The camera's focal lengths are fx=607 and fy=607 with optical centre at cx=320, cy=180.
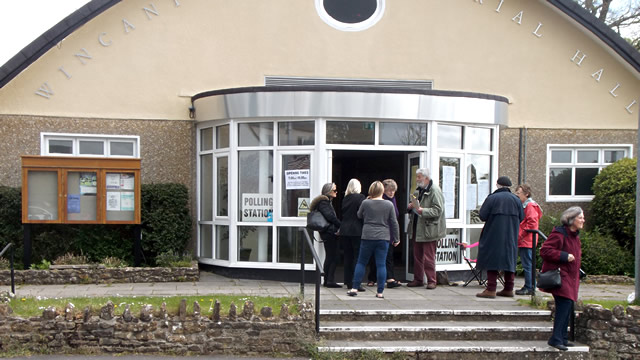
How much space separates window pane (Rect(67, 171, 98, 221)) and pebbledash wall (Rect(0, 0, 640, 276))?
1.21m

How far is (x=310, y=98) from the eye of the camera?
9.86 meters

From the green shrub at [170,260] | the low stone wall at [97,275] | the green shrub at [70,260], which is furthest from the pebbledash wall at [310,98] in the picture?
the green shrub at [70,260]

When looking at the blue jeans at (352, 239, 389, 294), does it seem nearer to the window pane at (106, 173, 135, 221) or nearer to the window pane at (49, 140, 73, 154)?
the window pane at (106, 173, 135, 221)

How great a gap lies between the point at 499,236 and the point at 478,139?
8.70 feet

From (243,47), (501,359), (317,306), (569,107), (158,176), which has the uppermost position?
(243,47)

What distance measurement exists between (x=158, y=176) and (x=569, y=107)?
8313 mm

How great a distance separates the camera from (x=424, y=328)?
7.22 m

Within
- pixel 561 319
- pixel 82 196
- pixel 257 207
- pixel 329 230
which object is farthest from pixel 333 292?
pixel 82 196

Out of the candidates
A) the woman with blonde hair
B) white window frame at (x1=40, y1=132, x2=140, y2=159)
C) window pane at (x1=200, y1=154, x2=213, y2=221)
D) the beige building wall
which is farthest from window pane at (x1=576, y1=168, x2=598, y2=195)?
white window frame at (x1=40, y1=132, x2=140, y2=159)

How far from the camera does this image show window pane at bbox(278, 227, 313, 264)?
33.1 ft

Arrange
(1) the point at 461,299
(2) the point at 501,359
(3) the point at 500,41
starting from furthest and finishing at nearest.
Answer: (3) the point at 500,41 < (1) the point at 461,299 < (2) the point at 501,359

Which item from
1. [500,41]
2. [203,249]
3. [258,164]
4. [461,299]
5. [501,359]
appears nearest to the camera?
[501,359]

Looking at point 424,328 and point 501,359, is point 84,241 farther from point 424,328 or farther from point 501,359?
point 501,359

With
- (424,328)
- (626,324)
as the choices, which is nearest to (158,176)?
(424,328)
